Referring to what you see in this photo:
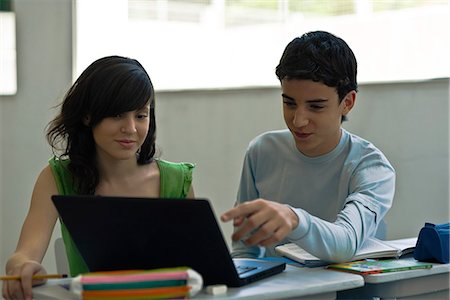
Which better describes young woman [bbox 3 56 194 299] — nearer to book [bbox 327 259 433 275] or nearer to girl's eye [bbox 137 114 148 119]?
girl's eye [bbox 137 114 148 119]

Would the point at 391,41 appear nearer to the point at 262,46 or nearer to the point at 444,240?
the point at 262,46

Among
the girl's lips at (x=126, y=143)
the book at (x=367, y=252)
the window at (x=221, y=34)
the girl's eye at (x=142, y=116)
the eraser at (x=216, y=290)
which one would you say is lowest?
the book at (x=367, y=252)

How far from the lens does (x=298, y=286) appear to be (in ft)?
5.19

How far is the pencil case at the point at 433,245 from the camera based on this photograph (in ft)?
6.11

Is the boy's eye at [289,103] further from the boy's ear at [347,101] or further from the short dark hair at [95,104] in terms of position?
the short dark hair at [95,104]

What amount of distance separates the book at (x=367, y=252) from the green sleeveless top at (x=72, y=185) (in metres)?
0.36

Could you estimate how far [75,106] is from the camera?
2.04 meters

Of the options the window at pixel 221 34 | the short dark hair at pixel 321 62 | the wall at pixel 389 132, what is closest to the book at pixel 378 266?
the short dark hair at pixel 321 62

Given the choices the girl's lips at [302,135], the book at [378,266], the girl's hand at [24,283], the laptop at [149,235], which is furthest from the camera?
the girl's lips at [302,135]

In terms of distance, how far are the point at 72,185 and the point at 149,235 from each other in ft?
2.01

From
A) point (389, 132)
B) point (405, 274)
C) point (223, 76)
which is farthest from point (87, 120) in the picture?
point (223, 76)

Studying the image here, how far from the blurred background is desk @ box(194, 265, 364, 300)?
4.92 ft

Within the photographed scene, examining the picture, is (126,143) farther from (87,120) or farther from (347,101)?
(347,101)

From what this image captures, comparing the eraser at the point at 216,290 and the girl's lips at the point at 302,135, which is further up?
the girl's lips at the point at 302,135
